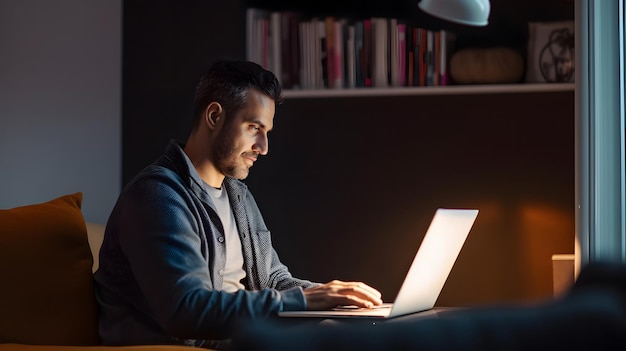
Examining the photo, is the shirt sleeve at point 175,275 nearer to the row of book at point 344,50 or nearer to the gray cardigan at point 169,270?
the gray cardigan at point 169,270

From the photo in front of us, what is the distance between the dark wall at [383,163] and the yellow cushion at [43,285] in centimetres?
161

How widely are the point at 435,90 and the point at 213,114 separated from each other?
138 centimetres

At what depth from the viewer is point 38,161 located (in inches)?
167

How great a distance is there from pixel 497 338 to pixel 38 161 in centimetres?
401

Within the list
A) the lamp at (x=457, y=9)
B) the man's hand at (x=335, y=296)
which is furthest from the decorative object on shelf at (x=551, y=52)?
the man's hand at (x=335, y=296)

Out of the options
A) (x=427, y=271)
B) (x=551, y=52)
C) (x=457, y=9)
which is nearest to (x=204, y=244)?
(x=427, y=271)

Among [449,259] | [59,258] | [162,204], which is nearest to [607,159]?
[449,259]

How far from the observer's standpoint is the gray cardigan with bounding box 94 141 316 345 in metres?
2.03

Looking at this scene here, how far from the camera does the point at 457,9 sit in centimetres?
262

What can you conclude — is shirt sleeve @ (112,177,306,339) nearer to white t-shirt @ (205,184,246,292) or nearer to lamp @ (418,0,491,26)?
white t-shirt @ (205,184,246,292)

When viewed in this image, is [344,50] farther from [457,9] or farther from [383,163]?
[457,9]

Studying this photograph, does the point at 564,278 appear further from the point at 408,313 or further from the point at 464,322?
the point at 464,322

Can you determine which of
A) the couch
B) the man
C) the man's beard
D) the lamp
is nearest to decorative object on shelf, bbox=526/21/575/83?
the lamp

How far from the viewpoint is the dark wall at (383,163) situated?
3688 mm
